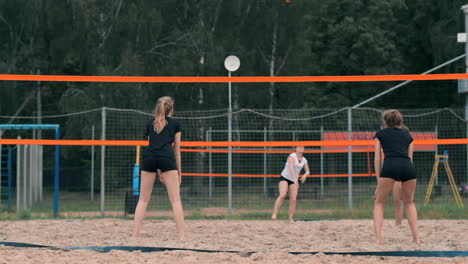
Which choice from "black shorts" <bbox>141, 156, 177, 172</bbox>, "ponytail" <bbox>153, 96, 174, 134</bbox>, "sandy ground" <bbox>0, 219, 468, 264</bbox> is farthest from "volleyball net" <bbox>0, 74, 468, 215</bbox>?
"black shorts" <bbox>141, 156, 177, 172</bbox>

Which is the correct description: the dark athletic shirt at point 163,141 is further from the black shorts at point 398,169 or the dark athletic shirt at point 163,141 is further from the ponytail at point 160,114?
the black shorts at point 398,169

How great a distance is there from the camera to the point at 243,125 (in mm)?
18234

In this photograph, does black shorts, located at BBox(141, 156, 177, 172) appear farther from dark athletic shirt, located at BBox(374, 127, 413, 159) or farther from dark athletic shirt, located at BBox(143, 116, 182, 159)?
dark athletic shirt, located at BBox(374, 127, 413, 159)

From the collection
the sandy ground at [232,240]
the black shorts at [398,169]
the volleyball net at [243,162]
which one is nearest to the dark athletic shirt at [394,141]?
the black shorts at [398,169]

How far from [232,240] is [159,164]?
1.09 m

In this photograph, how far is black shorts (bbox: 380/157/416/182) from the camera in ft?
19.8

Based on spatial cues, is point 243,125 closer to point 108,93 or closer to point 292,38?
point 108,93

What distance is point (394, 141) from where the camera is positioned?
6098 millimetres

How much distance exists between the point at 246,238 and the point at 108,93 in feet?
43.4

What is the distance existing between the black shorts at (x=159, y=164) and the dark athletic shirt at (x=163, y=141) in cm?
3

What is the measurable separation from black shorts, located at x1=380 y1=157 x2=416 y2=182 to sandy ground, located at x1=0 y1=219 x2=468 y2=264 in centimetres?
59

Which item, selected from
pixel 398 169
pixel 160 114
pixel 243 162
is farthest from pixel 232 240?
pixel 243 162

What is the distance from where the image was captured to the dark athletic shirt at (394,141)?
20.0 feet

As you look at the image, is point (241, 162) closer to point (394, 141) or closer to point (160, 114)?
point (160, 114)
